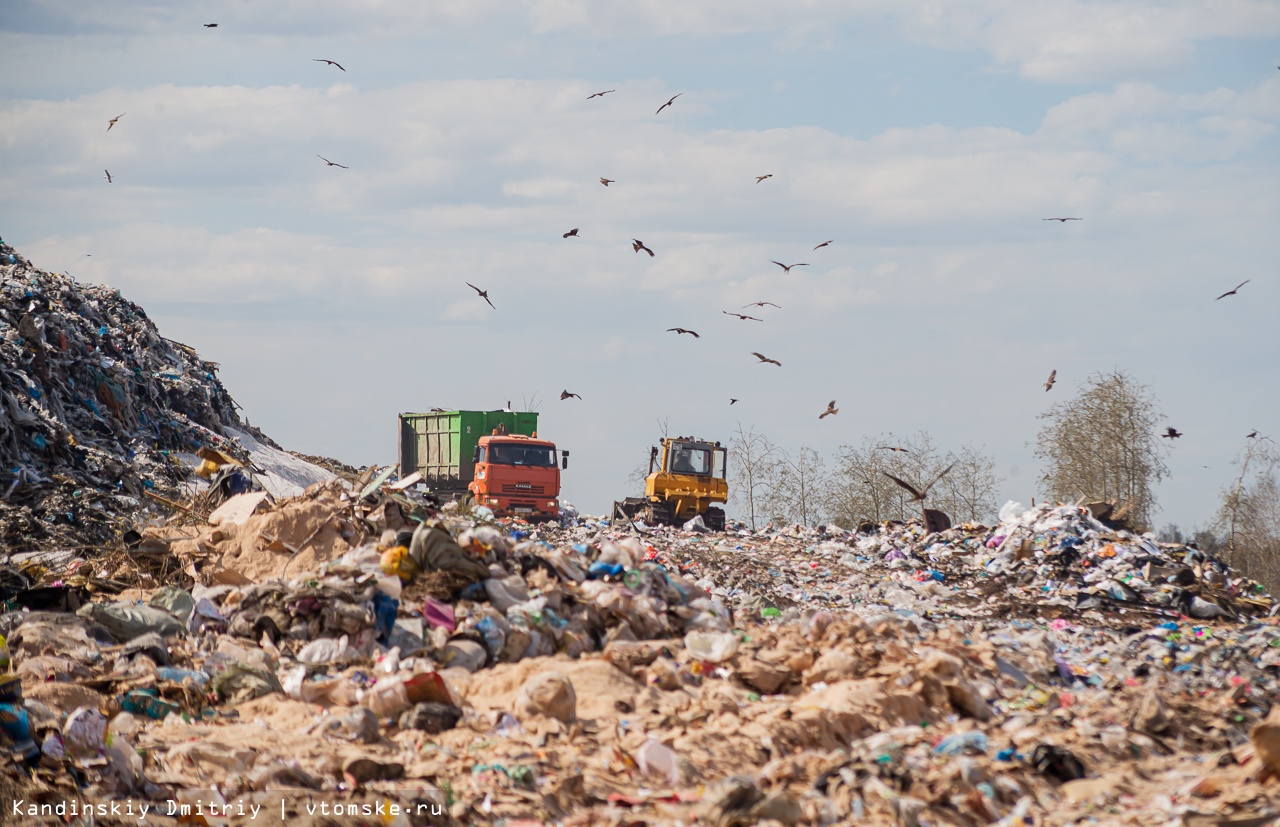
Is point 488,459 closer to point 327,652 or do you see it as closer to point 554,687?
point 327,652

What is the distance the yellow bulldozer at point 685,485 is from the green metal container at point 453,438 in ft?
12.0

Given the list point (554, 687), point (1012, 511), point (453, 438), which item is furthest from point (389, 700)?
point (453, 438)

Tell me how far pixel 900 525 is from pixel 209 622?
568 inches

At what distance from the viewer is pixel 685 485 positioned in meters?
23.4

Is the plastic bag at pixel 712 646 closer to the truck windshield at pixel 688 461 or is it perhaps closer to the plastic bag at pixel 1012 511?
the plastic bag at pixel 1012 511

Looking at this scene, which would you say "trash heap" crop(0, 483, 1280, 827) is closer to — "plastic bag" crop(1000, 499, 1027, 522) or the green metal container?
"plastic bag" crop(1000, 499, 1027, 522)

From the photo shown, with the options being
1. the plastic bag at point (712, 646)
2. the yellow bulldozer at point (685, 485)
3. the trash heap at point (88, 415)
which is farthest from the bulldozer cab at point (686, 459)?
the plastic bag at point (712, 646)

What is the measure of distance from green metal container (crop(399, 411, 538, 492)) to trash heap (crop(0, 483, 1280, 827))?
13488 mm

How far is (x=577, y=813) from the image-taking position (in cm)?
555

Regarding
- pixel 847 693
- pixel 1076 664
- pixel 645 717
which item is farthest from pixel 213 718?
pixel 1076 664

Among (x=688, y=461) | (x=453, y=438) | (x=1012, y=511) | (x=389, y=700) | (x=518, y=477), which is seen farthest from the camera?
(x=453, y=438)

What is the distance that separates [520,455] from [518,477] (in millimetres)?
481

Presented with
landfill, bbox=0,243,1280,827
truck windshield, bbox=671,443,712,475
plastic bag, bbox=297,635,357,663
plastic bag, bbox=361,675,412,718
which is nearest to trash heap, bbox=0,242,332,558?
landfill, bbox=0,243,1280,827

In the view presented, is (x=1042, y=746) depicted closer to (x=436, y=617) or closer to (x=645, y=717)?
(x=645, y=717)
